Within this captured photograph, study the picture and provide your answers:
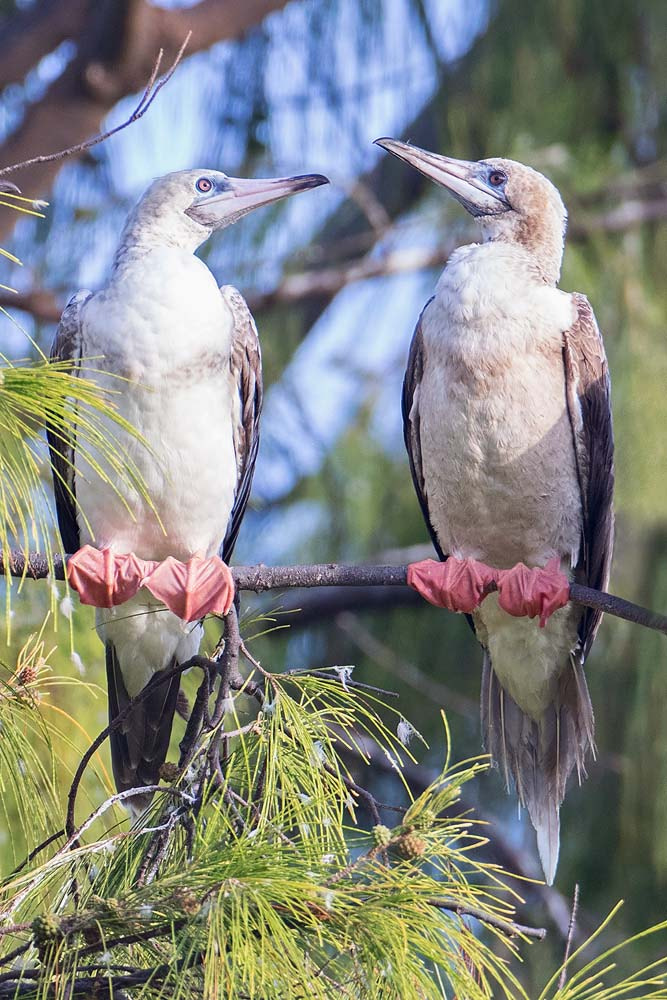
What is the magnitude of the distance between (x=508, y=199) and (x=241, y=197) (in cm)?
80

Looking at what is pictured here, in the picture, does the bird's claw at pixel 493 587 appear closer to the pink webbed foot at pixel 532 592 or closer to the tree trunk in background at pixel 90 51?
the pink webbed foot at pixel 532 592

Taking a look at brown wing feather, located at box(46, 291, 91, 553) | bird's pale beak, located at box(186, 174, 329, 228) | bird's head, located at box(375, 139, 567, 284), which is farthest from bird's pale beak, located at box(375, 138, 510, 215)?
brown wing feather, located at box(46, 291, 91, 553)

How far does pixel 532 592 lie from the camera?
3.70m

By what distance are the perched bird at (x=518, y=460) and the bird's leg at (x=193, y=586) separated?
0.52 metres

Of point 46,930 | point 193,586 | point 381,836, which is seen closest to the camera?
point 46,930

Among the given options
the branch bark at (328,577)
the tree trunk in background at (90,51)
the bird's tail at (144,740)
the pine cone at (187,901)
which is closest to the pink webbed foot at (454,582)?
the branch bark at (328,577)

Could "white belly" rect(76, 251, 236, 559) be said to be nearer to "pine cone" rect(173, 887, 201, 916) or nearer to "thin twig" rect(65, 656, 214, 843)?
"thin twig" rect(65, 656, 214, 843)

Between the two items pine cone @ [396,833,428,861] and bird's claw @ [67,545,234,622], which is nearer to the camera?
pine cone @ [396,833,428,861]

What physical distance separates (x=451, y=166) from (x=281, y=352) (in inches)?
99.4

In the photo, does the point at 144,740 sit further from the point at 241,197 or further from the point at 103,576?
the point at 241,197

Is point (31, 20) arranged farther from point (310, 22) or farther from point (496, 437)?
point (496, 437)

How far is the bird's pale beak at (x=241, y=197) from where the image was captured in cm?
407

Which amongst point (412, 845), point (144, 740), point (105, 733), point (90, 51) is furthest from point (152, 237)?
point (412, 845)

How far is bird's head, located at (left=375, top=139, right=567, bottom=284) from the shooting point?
4164 mm
